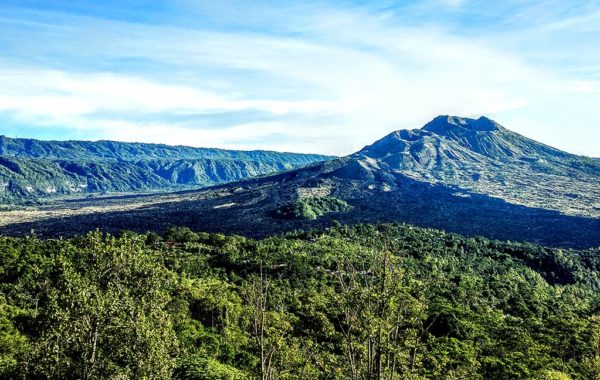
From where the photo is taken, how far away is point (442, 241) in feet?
426

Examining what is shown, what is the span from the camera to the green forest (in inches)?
818

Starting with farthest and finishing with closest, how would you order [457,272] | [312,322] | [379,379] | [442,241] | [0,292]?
[442,241], [457,272], [0,292], [312,322], [379,379]

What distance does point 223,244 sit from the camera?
103 meters

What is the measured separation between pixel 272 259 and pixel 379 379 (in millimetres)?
70336

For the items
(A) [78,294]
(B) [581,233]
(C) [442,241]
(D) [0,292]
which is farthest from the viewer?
(B) [581,233]

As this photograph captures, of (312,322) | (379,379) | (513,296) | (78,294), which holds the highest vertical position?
(78,294)

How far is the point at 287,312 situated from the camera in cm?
5775

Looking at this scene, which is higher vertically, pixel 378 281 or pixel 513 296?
pixel 378 281

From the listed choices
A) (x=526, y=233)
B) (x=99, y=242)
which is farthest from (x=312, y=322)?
(x=526, y=233)

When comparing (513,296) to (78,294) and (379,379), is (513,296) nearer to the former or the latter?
(379,379)

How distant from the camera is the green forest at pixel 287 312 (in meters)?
20.8

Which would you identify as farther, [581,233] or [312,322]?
[581,233]

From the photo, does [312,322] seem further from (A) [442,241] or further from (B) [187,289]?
(A) [442,241]

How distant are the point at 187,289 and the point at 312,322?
16235 mm
